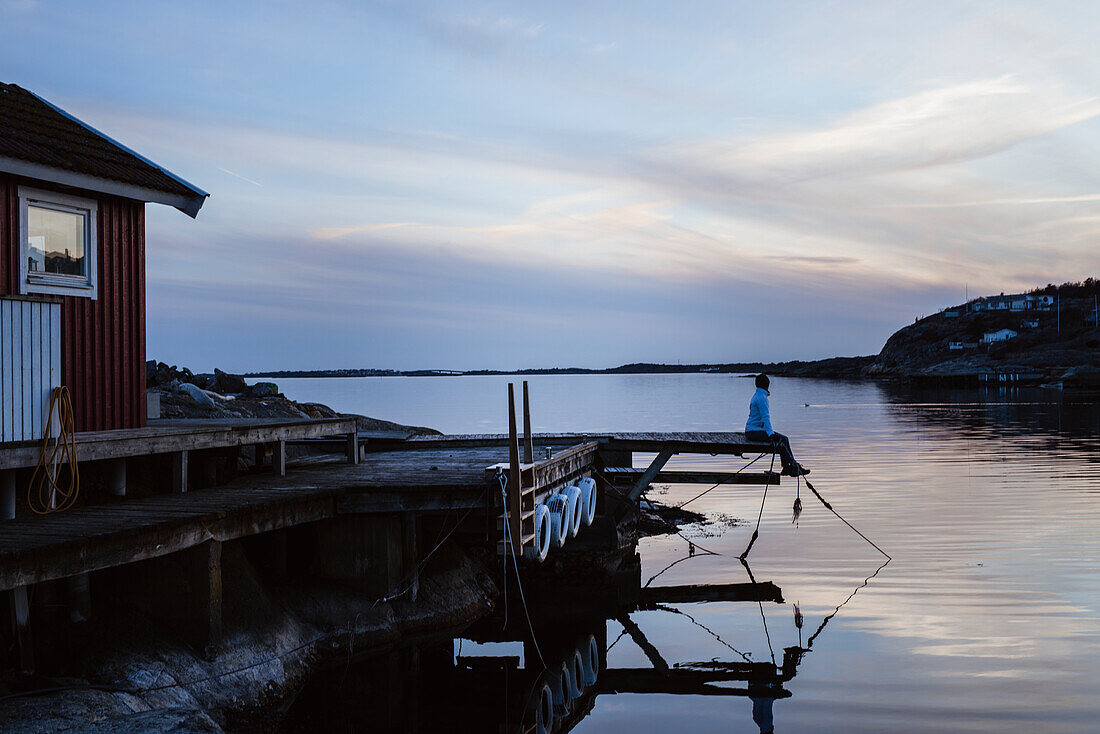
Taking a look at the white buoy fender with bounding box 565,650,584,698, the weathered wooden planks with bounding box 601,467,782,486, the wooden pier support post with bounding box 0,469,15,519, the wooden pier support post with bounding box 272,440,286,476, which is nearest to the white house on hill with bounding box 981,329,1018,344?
the weathered wooden planks with bounding box 601,467,782,486

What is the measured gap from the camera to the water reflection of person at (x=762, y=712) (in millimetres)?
9820

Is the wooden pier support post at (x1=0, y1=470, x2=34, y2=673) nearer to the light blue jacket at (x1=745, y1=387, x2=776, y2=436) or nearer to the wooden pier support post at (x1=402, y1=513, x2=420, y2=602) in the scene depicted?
the wooden pier support post at (x1=402, y1=513, x2=420, y2=602)

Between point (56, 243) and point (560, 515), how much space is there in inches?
279

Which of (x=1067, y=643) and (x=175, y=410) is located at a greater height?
(x=175, y=410)

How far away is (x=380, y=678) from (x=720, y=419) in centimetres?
6126

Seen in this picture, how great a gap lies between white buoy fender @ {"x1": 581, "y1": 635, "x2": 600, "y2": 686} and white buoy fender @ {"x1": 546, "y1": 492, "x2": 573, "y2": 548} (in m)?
1.39

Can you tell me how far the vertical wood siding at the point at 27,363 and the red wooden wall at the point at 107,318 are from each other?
0.37 metres

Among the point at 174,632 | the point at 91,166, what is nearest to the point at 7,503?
the point at 174,632

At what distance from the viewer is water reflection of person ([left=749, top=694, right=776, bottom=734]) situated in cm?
982

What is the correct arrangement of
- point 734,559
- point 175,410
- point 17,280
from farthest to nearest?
1. point 175,410
2. point 734,559
3. point 17,280

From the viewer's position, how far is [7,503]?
9.27 m

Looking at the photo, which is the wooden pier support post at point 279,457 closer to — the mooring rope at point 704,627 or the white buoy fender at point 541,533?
the white buoy fender at point 541,533

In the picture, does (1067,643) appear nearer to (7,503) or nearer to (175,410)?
(7,503)

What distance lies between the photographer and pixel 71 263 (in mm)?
10969
